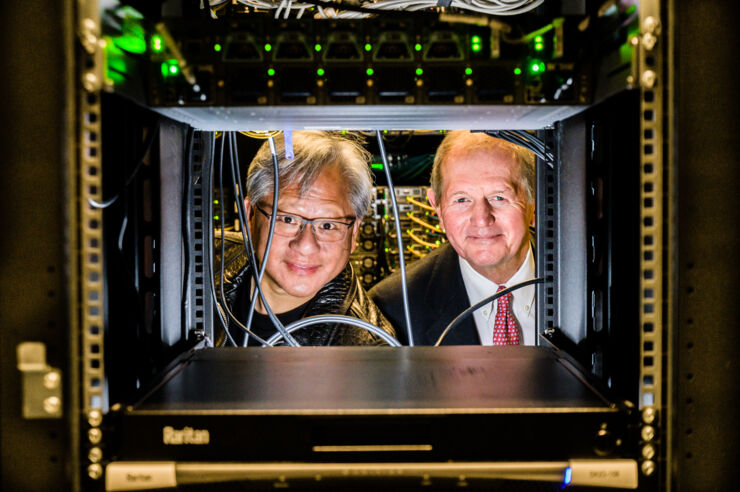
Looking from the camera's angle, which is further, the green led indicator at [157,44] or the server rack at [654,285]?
the green led indicator at [157,44]

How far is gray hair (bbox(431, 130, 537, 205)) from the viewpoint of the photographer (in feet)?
4.36

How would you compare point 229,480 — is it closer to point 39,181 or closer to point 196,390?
point 196,390

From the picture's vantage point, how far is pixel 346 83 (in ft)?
2.42

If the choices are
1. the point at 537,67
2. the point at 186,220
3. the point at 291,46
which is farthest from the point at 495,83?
the point at 186,220

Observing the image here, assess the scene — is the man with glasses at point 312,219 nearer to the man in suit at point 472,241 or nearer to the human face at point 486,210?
the man in suit at point 472,241

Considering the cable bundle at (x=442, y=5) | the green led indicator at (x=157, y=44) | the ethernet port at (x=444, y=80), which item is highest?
the cable bundle at (x=442, y=5)

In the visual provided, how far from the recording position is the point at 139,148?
0.83 metres

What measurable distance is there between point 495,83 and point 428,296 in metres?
0.73

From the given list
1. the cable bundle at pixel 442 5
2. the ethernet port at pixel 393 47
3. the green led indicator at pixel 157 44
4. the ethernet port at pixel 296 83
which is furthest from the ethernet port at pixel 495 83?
the green led indicator at pixel 157 44

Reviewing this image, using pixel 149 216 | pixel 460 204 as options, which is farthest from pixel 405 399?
pixel 460 204

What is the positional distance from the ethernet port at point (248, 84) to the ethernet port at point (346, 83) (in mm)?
92

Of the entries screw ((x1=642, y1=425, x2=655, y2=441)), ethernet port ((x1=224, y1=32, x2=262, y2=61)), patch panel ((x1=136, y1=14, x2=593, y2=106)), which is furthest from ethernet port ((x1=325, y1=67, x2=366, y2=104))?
screw ((x1=642, y1=425, x2=655, y2=441))

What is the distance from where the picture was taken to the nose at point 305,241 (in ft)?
4.35

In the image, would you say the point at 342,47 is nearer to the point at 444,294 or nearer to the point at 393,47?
the point at 393,47
